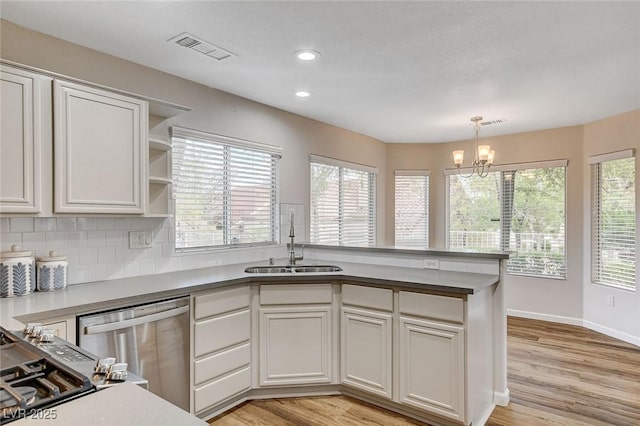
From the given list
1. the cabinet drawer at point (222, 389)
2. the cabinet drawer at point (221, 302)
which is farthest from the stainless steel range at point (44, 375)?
the cabinet drawer at point (222, 389)

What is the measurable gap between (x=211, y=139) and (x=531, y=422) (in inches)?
126

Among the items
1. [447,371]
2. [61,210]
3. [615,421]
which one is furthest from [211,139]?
[615,421]

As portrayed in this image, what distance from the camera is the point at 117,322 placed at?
2.00 metres

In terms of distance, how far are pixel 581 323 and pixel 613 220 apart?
134 centimetres

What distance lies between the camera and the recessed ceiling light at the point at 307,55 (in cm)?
259

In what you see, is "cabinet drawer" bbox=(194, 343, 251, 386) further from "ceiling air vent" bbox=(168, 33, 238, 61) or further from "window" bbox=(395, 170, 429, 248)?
"window" bbox=(395, 170, 429, 248)

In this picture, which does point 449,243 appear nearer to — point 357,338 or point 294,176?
point 294,176

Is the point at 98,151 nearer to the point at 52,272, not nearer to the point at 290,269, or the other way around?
the point at 52,272

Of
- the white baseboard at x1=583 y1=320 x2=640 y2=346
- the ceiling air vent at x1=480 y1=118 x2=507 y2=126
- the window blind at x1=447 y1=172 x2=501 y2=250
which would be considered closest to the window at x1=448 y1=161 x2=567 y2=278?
the window blind at x1=447 y1=172 x2=501 y2=250

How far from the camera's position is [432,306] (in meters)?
2.38

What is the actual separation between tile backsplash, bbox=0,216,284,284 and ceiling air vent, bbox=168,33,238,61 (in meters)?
1.28

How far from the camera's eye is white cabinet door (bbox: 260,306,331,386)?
2.80 metres

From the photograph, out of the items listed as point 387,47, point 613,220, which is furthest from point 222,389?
point 613,220

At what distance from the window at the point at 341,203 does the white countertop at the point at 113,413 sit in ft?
11.6
